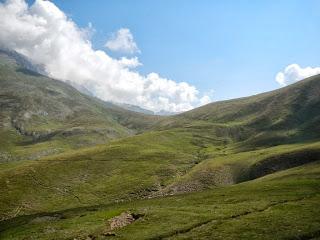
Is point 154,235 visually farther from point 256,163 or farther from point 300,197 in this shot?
point 256,163

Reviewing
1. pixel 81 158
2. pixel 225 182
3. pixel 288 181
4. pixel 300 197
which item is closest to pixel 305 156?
pixel 225 182

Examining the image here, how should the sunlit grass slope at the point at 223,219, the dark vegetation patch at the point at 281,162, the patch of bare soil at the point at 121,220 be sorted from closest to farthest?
1. the sunlit grass slope at the point at 223,219
2. the patch of bare soil at the point at 121,220
3. the dark vegetation patch at the point at 281,162

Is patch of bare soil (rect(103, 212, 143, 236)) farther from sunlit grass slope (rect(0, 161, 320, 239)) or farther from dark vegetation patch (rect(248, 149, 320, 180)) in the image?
dark vegetation patch (rect(248, 149, 320, 180))

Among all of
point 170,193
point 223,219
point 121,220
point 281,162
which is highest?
point 281,162

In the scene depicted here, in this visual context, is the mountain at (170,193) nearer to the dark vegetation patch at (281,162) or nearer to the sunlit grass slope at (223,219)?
the sunlit grass slope at (223,219)

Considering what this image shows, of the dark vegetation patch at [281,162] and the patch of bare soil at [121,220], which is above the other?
the dark vegetation patch at [281,162]

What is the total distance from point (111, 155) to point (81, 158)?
12.2m

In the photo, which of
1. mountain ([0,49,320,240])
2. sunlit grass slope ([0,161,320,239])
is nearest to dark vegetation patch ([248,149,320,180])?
mountain ([0,49,320,240])

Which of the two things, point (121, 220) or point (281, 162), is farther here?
Answer: point (281, 162)

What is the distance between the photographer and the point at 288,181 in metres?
73.7

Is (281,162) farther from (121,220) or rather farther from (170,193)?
(121,220)

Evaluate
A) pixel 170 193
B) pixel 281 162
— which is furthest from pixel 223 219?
pixel 281 162

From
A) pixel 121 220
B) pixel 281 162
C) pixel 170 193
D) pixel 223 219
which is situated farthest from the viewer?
pixel 281 162

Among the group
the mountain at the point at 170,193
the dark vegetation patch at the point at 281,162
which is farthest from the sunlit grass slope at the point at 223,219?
the dark vegetation patch at the point at 281,162
